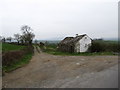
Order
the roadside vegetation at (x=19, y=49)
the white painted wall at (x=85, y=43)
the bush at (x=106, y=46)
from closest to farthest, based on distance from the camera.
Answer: the roadside vegetation at (x=19, y=49) → the bush at (x=106, y=46) → the white painted wall at (x=85, y=43)

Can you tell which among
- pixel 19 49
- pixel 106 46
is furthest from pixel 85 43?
pixel 19 49

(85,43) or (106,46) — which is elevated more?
(85,43)

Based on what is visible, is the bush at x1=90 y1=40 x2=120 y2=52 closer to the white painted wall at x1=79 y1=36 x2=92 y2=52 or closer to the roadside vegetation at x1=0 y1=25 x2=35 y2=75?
the white painted wall at x1=79 y1=36 x2=92 y2=52

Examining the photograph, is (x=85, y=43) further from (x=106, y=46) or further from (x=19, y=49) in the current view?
(x=19, y=49)

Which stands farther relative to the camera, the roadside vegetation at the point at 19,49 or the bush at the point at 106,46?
the bush at the point at 106,46

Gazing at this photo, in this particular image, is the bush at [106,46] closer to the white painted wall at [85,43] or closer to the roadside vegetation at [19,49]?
the white painted wall at [85,43]

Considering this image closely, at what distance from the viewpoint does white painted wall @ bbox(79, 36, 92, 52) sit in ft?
100

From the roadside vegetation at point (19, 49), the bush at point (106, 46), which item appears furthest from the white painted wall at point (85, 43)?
the roadside vegetation at point (19, 49)

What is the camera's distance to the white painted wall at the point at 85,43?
A: 30573 millimetres

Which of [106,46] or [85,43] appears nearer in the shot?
[106,46]

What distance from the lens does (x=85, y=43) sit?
30.9 m

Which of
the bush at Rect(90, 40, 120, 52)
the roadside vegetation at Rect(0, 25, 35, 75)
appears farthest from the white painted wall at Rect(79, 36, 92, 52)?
the roadside vegetation at Rect(0, 25, 35, 75)

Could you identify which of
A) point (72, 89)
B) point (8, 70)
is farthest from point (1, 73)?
point (72, 89)

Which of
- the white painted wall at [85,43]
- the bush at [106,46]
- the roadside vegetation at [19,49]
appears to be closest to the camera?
the roadside vegetation at [19,49]
